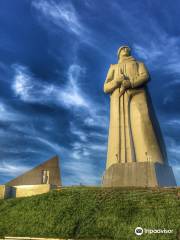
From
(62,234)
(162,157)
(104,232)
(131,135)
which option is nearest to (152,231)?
(104,232)

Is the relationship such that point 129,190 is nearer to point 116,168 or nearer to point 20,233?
point 116,168

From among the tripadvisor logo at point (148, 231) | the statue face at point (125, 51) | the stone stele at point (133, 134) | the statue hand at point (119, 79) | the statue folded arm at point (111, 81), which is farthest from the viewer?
the statue face at point (125, 51)

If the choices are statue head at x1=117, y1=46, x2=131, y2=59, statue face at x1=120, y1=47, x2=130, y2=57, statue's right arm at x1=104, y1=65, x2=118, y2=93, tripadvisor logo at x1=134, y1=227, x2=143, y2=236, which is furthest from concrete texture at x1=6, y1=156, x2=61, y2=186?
tripadvisor logo at x1=134, y1=227, x2=143, y2=236

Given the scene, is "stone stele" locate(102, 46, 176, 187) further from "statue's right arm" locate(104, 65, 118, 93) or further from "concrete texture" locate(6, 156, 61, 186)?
"concrete texture" locate(6, 156, 61, 186)

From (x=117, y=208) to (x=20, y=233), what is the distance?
3371mm

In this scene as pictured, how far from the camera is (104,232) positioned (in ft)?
27.3

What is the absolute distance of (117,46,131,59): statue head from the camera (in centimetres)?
1638

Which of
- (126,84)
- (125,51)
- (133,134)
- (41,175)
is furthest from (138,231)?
(41,175)

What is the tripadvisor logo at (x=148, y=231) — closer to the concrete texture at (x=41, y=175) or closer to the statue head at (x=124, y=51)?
the statue head at (x=124, y=51)

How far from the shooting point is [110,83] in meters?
15.5

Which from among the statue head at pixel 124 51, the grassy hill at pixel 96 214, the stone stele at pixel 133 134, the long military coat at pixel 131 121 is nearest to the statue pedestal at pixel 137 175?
the stone stele at pixel 133 134

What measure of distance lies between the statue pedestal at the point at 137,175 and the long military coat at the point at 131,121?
25.9 inches

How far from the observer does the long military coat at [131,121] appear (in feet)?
44.4

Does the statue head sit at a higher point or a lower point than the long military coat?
higher
